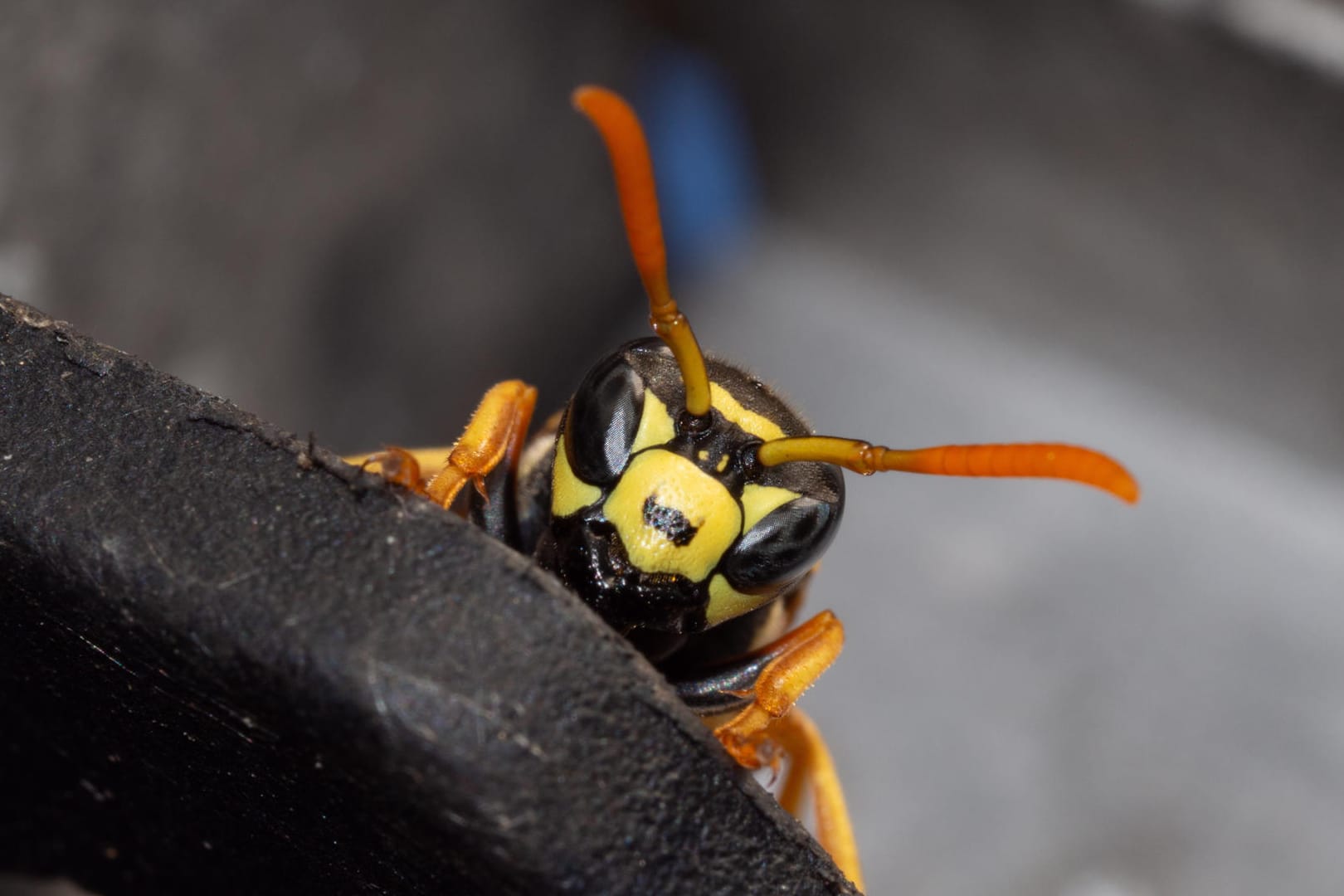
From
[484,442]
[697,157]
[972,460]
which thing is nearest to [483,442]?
[484,442]

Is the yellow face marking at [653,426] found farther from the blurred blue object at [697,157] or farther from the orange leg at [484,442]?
the blurred blue object at [697,157]

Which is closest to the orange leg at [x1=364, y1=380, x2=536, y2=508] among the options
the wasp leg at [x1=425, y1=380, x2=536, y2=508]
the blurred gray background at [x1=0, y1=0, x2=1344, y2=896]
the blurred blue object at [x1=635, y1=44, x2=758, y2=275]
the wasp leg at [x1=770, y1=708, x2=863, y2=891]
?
the wasp leg at [x1=425, y1=380, x2=536, y2=508]

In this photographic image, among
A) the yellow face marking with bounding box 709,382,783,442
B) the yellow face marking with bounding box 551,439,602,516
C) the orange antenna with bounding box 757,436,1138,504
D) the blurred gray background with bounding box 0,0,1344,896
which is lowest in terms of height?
the yellow face marking with bounding box 551,439,602,516

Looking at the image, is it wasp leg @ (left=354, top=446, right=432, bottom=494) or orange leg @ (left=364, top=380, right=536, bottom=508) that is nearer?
wasp leg @ (left=354, top=446, right=432, bottom=494)

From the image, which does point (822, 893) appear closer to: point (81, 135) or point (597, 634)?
point (597, 634)

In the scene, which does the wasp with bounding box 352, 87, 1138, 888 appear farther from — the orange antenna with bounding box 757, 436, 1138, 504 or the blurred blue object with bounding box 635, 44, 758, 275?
the blurred blue object with bounding box 635, 44, 758, 275

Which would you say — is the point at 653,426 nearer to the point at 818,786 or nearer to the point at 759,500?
the point at 759,500

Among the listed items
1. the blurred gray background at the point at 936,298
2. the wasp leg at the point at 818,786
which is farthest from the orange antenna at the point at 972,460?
the blurred gray background at the point at 936,298

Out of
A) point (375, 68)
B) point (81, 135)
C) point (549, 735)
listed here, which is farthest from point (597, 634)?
point (375, 68)
